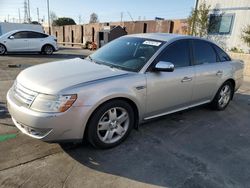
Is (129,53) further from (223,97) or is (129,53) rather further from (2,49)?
(2,49)

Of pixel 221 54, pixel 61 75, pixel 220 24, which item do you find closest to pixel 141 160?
pixel 61 75

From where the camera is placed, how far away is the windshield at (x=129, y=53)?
3578mm

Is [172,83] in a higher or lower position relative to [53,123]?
higher

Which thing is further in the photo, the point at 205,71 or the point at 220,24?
the point at 220,24

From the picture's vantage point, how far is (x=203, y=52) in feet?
14.7

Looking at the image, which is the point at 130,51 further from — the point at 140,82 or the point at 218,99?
the point at 218,99

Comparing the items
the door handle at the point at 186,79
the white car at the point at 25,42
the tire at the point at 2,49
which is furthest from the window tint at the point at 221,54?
the tire at the point at 2,49

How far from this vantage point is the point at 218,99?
501 centimetres

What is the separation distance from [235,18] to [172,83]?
11.7 m

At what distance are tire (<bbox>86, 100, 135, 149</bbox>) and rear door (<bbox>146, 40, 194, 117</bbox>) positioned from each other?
1.42 ft

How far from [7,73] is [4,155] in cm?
564

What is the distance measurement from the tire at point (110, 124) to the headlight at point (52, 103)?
413mm

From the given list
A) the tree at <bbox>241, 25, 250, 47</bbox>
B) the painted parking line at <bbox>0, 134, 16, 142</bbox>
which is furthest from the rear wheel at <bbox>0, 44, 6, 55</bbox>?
the tree at <bbox>241, 25, 250, 47</bbox>

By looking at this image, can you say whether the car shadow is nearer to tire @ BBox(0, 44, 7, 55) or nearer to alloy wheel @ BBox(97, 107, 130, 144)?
alloy wheel @ BBox(97, 107, 130, 144)
